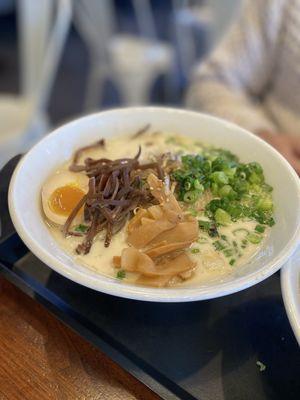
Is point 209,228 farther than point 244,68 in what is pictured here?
No

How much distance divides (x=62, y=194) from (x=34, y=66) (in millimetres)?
1450

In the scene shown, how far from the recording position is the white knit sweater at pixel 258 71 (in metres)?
1.55

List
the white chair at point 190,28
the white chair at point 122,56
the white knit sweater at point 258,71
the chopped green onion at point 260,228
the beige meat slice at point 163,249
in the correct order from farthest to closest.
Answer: the white chair at point 190,28
the white chair at point 122,56
the white knit sweater at point 258,71
the chopped green onion at point 260,228
the beige meat slice at point 163,249

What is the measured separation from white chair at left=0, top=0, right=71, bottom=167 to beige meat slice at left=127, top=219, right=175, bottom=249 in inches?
51.9

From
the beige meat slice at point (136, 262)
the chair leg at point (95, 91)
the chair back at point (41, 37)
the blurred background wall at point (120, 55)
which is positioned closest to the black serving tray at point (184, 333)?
the beige meat slice at point (136, 262)

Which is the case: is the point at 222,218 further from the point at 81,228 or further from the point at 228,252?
the point at 81,228

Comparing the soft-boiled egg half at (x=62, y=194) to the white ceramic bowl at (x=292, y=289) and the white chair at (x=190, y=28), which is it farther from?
the white chair at (x=190, y=28)

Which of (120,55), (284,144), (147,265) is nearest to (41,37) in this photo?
(120,55)

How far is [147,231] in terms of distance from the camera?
827 mm

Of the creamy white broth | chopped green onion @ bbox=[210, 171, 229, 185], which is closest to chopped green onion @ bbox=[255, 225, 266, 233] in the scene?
the creamy white broth

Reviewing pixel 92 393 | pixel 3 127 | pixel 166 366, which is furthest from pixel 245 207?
pixel 3 127

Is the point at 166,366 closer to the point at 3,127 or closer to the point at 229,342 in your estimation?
the point at 229,342

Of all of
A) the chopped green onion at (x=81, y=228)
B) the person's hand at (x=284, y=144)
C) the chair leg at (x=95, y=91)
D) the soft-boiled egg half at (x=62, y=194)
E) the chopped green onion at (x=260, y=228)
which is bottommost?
the chair leg at (x=95, y=91)

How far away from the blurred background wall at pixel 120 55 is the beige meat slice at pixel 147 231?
1.67 meters
